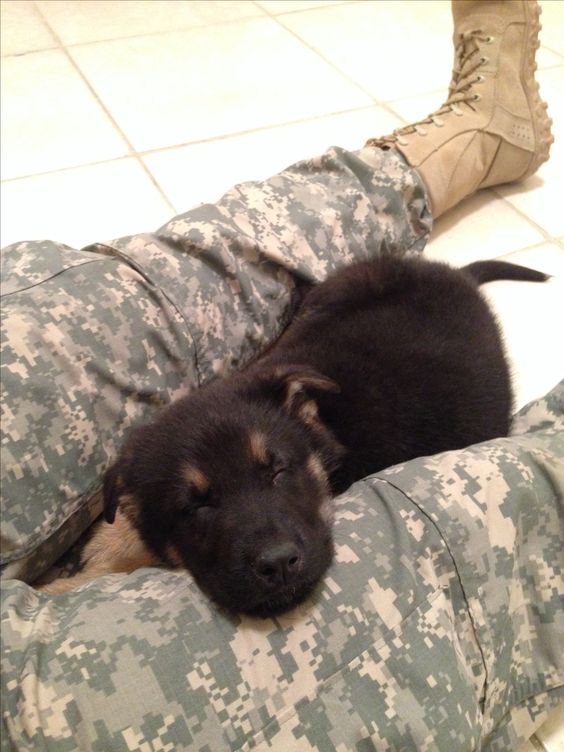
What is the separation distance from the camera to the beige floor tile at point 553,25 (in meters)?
3.13

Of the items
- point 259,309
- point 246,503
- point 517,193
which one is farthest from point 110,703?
point 517,193

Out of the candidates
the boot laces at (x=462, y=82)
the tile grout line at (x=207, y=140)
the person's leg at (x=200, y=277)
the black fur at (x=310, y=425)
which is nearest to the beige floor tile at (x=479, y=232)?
the person's leg at (x=200, y=277)

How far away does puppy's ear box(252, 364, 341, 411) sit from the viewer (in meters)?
1.30

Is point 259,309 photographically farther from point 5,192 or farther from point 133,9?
point 133,9

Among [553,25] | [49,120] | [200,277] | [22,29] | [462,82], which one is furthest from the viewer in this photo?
[22,29]

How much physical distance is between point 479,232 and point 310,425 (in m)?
1.14

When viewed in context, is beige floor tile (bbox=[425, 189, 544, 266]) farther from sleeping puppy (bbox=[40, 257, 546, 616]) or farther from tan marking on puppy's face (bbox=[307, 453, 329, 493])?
tan marking on puppy's face (bbox=[307, 453, 329, 493])

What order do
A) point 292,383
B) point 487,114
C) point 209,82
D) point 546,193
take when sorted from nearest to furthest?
1. point 292,383
2. point 487,114
3. point 546,193
4. point 209,82

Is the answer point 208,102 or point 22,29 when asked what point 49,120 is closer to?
point 208,102

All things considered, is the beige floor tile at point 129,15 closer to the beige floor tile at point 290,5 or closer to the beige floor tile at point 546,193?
the beige floor tile at point 290,5

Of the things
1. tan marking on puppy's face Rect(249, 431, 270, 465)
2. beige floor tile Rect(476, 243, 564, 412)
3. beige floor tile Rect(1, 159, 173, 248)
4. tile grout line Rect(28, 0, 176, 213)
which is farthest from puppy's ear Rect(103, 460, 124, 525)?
tile grout line Rect(28, 0, 176, 213)

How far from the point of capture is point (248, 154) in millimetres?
2633

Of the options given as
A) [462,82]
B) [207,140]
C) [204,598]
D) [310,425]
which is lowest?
[204,598]

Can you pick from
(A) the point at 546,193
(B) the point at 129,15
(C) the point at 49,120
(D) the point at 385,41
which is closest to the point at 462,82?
(A) the point at 546,193
